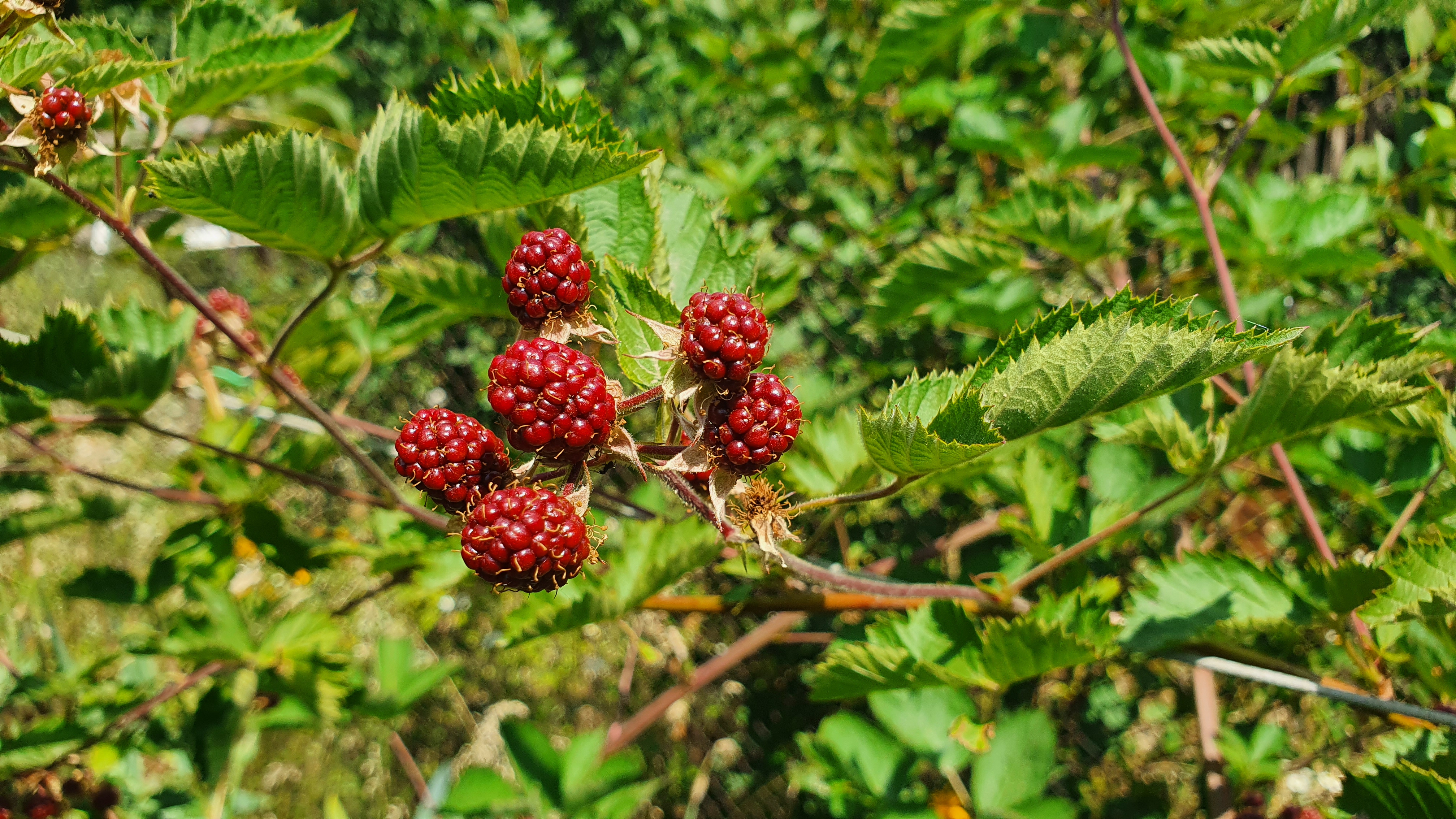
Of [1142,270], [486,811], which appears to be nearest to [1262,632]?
[1142,270]

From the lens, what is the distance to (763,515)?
2.44 ft


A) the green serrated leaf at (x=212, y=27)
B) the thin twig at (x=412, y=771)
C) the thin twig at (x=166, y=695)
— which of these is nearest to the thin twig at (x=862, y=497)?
the green serrated leaf at (x=212, y=27)

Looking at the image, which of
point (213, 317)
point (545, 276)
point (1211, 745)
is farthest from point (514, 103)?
point (1211, 745)

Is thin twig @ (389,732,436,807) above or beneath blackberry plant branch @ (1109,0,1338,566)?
beneath

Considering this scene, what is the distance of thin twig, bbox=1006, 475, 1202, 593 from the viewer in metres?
0.92

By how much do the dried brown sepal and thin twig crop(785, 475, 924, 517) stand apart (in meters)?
0.02

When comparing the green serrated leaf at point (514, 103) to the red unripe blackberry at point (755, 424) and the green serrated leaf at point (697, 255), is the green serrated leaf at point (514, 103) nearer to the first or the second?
the green serrated leaf at point (697, 255)

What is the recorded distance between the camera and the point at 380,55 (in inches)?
171

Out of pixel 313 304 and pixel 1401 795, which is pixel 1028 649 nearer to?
pixel 1401 795

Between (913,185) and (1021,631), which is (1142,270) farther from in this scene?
(1021,631)

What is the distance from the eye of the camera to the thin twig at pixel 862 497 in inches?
29.7

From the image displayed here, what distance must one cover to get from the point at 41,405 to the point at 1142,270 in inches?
92.9

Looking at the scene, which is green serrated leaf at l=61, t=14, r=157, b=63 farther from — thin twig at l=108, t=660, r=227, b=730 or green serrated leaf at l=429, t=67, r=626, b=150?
thin twig at l=108, t=660, r=227, b=730

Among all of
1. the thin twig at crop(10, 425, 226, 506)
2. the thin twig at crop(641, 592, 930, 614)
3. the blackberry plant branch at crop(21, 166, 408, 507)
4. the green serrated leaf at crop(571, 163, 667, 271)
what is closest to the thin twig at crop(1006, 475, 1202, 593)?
the thin twig at crop(641, 592, 930, 614)
